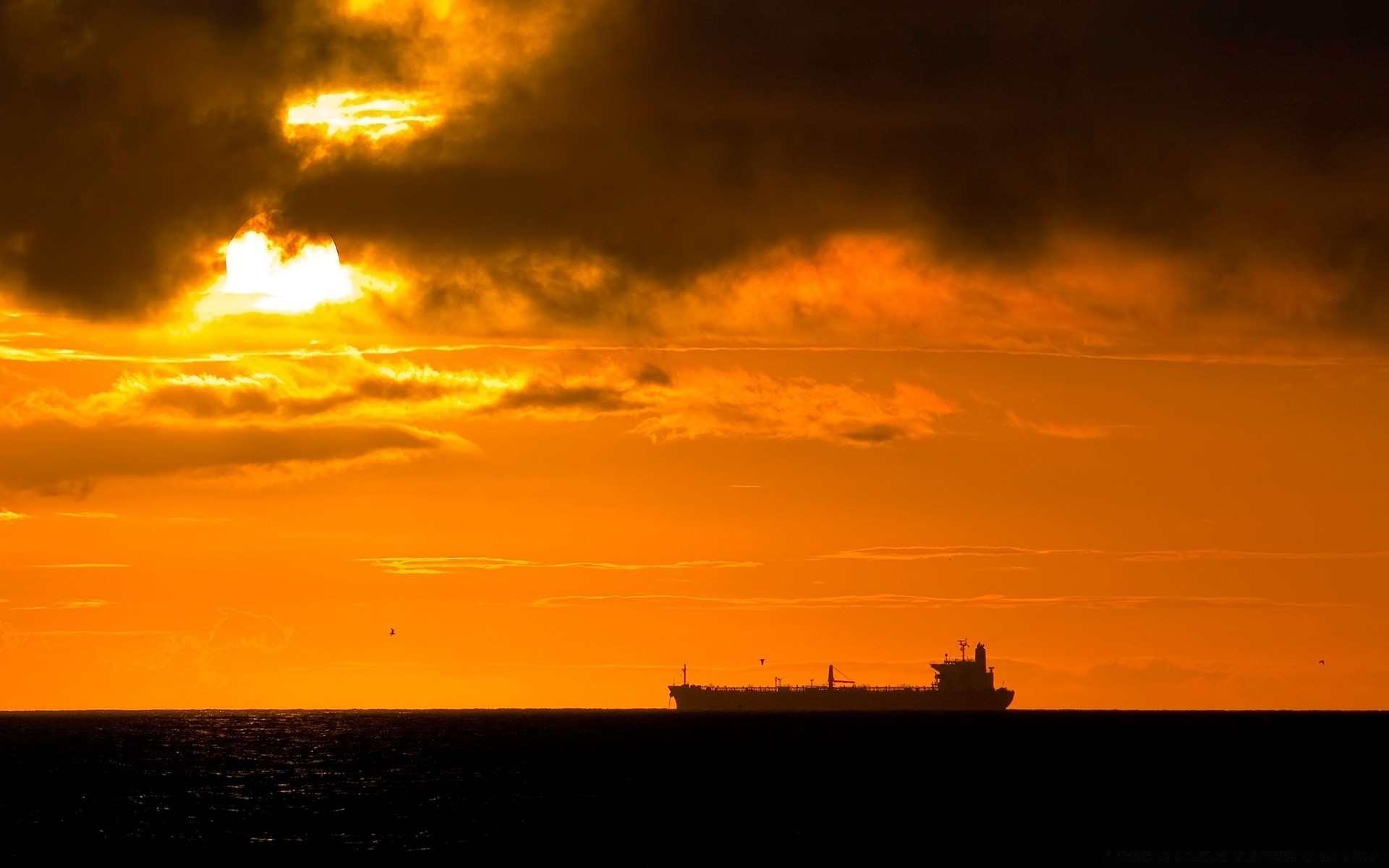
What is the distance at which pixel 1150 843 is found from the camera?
97000mm

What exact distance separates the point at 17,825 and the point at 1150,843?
237 ft

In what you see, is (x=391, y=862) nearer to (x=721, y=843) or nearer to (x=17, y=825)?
(x=721, y=843)

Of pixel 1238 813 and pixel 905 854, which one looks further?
pixel 1238 813

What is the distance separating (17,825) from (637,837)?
4341cm

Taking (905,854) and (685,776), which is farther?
(685,776)

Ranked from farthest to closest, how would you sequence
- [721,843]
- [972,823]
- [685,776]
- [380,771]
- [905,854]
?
1. [380,771]
2. [685,776]
3. [972,823]
4. [721,843]
5. [905,854]

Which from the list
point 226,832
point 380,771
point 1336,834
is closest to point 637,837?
point 226,832

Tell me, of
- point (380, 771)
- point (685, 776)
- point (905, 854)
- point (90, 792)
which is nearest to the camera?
point (905, 854)

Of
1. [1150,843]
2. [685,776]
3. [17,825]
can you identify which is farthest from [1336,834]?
[17,825]

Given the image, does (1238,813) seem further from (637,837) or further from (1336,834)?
(637,837)

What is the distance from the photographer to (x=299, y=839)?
106m

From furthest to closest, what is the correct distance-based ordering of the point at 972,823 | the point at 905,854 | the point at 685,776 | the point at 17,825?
the point at 685,776
the point at 17,825
the point at 972,823
the point at 905,854

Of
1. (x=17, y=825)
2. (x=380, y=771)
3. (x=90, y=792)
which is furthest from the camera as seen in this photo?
(x=380, y=771)

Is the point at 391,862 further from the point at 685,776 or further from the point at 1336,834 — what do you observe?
the point at 685,776
